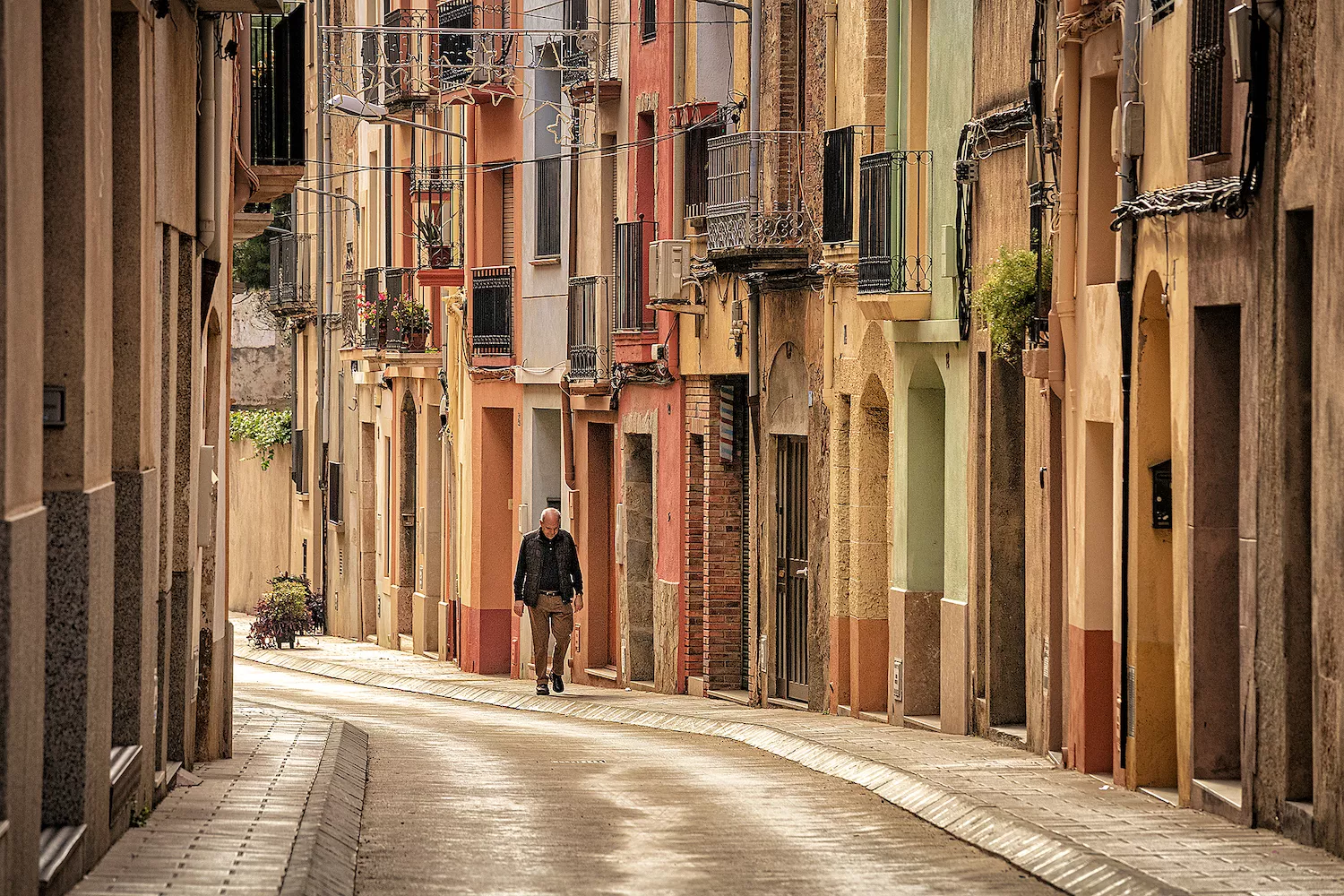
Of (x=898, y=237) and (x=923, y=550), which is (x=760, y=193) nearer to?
(x=898, y=237)

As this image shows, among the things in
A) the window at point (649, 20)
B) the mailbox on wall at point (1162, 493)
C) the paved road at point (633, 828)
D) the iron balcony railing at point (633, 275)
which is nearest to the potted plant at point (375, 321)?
the iron balcony railing at point (633, 275)

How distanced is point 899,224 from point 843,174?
4.37 feet

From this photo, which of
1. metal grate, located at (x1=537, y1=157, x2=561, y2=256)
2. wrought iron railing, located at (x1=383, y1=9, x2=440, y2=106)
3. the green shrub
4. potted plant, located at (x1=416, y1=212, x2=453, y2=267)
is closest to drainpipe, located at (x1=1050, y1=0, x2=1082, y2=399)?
metal grate, located at (x1=537, y1=157, x2=561, y2=256)

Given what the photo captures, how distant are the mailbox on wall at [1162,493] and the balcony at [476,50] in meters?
18.0

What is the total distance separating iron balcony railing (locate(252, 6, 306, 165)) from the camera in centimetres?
1852

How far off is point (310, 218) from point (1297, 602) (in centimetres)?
3810

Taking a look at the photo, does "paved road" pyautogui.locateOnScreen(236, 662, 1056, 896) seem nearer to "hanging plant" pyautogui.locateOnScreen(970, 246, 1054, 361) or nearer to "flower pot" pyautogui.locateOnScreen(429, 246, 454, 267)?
"hanging plant" pyautogui.locateOnScreen(970, 246, 1054, 361)

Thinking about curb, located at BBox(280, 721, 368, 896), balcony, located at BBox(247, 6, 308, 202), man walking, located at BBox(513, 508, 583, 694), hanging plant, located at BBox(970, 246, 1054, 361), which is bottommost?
curb, located at BBox(280, 721, 368, 896)

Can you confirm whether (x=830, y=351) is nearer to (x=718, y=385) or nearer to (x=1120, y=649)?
(x=718, y=385)

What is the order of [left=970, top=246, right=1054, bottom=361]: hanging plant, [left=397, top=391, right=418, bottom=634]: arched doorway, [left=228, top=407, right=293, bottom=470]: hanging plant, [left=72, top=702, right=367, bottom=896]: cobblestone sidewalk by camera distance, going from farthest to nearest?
[left=228, top=407, right=293, bottom=470]: hanging plant < [left=397, top=391, right=418, bottom=634]: arched doorway < [left=970, top=246, right=1054, bottom=361]: hanging plant < [left=72, top=702, right=367, bottom=896]: cobblestone sidewalk

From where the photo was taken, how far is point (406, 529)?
3872 centimetres

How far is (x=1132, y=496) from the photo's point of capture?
14.3 m

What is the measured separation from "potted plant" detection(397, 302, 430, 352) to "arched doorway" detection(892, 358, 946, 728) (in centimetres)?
1712

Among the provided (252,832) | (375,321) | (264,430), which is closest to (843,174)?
(252,832)
